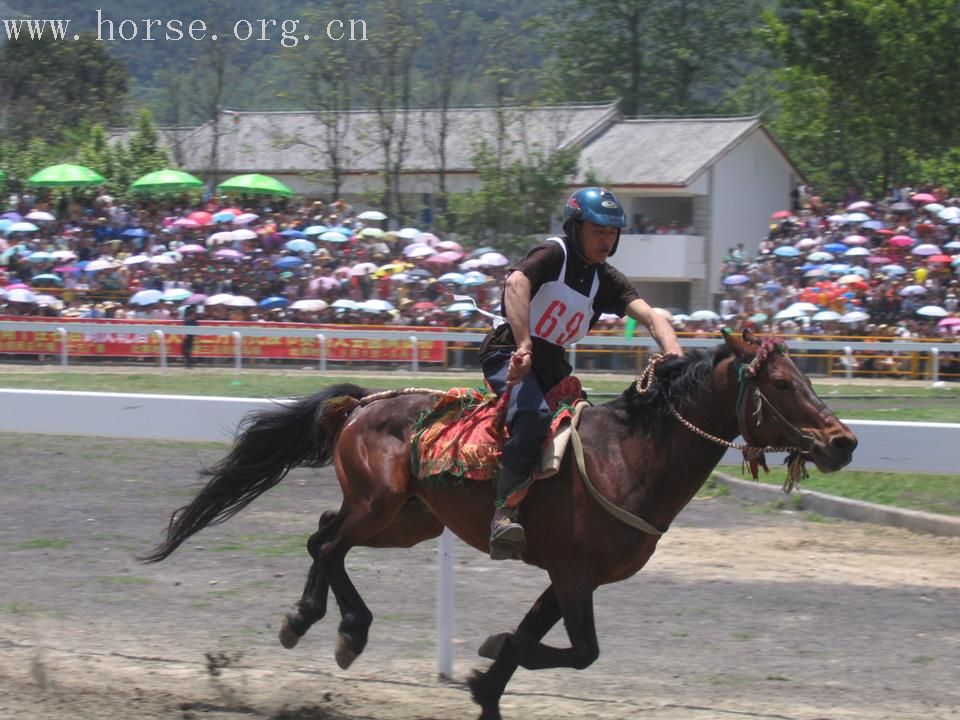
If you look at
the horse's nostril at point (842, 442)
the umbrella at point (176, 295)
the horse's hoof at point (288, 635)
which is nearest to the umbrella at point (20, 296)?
the umbrella at point (176, 295)

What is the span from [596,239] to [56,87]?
54.0 metres

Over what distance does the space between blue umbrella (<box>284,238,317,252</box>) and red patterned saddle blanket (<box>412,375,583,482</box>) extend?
Answer: 22077mm

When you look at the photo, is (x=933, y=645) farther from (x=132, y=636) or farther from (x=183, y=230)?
(x=183, y=230)

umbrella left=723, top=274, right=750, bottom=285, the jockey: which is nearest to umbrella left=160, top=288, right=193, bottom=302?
umbrella left=723, top=274, right=750, bottom=285

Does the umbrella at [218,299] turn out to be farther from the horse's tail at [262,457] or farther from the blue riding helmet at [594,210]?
the blue riding helmet at [594,210]

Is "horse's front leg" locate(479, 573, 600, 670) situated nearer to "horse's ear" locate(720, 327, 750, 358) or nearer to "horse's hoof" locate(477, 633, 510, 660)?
"horse's hoof" locate(477, 633, 510, 660)

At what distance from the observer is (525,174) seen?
3369 centimetres

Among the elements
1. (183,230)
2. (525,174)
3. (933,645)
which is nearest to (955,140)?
(525,174)

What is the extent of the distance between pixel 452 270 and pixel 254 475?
20822 mm

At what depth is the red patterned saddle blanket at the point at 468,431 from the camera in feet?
19.3

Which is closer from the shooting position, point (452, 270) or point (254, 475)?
point (254, 475)

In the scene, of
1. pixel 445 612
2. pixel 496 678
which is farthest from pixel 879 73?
pixel 496 678

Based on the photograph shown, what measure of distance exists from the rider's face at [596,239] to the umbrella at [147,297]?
71.0 feet

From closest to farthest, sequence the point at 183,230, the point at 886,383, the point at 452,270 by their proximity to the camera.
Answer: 1. the point at 886,383
2. the point at 452,270
3. the point at 183,230
